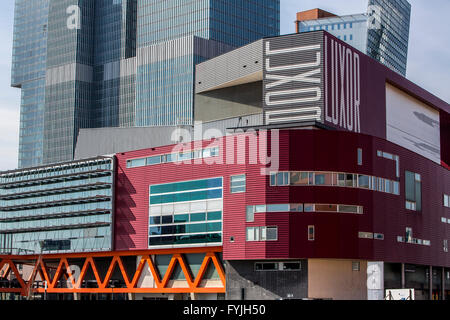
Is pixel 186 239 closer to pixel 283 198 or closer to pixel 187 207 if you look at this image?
pixel 187 207

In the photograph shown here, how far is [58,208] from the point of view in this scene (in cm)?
10944

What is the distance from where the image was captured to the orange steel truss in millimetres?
92125

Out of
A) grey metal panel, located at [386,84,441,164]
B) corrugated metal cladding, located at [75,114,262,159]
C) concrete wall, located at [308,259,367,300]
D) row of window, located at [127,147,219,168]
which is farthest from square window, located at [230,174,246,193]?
grey metal panel, located at [386,84,441,164]

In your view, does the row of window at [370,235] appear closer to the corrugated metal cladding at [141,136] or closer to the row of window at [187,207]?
the row of window at [187,207]

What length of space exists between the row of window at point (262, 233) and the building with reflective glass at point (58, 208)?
23928mm

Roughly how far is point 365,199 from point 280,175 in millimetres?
10561

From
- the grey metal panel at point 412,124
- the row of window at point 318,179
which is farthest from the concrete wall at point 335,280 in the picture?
the grey metal panel at point 412,124

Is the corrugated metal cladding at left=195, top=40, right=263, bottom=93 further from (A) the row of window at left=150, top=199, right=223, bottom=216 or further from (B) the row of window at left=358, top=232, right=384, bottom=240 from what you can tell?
(B) the row of window at left=358, top=232, right=384, bottom=240

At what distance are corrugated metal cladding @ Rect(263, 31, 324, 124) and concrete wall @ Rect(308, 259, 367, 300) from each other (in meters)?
22.7

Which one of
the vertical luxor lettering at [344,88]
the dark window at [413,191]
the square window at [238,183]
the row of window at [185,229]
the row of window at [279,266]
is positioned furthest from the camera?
the vertical luxor lettering at [344,88]

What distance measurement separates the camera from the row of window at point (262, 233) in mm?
→ 84938

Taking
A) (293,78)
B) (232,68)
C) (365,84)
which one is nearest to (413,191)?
(365,84)

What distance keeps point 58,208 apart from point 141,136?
17.0 meters

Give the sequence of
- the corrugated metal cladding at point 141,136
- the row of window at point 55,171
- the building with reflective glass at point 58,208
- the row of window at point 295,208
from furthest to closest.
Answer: the corrugated metal cladding at point 141,136, the row of window at point 55,171, the building with reflective glass at point 58,208, the row of window at point 295,208
